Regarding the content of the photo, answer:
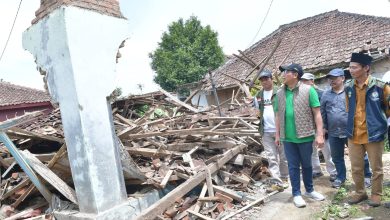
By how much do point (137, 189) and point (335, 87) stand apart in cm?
339

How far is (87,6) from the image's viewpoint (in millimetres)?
4047

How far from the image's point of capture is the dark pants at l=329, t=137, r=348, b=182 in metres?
4.75

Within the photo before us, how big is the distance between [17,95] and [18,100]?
138 cm

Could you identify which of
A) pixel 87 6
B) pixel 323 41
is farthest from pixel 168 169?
pixel 323 41

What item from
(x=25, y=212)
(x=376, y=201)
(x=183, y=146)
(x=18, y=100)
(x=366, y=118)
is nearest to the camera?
(x=366, y=118)

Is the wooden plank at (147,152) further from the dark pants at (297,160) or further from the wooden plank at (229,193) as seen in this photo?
the dark pants at (297,160)

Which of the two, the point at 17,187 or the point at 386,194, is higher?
the point at 17,187

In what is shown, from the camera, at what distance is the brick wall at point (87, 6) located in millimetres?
3869

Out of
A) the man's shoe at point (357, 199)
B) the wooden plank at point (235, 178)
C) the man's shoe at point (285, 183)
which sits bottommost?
the man's shoe at point (285, 183)

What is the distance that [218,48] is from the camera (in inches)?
1238

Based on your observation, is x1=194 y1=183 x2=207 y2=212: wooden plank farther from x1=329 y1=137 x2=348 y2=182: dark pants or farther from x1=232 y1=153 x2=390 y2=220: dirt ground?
x1=329 y1=137 x2=348 y2=182: dark pants

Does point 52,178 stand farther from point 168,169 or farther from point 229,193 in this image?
point 229,193

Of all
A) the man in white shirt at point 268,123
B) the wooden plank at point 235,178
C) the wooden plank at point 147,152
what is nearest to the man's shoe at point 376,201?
the man in white shirt at point 268,123

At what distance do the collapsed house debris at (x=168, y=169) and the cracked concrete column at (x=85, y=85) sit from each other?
416 mm
